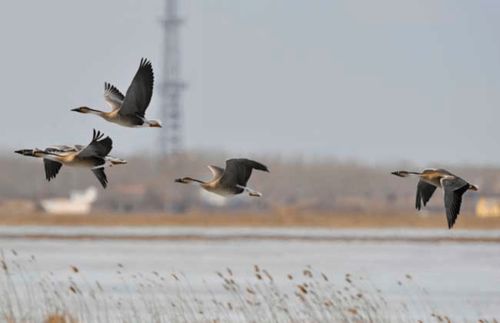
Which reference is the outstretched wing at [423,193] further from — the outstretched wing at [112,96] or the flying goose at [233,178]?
the outstretched wing at [112,96]

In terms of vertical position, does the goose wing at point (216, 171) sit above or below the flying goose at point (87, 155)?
below

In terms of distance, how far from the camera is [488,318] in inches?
794

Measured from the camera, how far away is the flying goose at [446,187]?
41.0 feet

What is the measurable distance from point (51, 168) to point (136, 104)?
3.51 ft

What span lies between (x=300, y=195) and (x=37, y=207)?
3050 cm

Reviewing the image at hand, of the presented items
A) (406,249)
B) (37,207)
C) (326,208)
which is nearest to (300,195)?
(326,208)

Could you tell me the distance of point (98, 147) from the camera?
41.4ft

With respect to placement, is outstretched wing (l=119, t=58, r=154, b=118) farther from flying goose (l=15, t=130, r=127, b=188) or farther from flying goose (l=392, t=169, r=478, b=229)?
flying goose (l=392, t=169, r=478, b=229)

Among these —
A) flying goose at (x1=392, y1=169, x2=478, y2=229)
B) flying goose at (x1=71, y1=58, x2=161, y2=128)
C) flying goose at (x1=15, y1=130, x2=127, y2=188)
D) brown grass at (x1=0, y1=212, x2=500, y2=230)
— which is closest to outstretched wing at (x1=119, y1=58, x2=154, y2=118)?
flying goose at (x1=71, y1=58, x2=161, y2=128)

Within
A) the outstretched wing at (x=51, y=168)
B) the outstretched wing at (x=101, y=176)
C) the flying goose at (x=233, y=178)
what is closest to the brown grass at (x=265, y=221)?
the flying goose at (x=233, y=178)

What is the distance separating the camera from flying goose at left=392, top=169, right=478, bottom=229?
12500 millimetres

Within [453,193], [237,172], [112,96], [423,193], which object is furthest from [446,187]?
[112,96]

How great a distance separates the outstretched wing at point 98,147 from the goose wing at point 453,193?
293cm

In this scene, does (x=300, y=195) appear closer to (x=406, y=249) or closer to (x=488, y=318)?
(x=406, y=249)
